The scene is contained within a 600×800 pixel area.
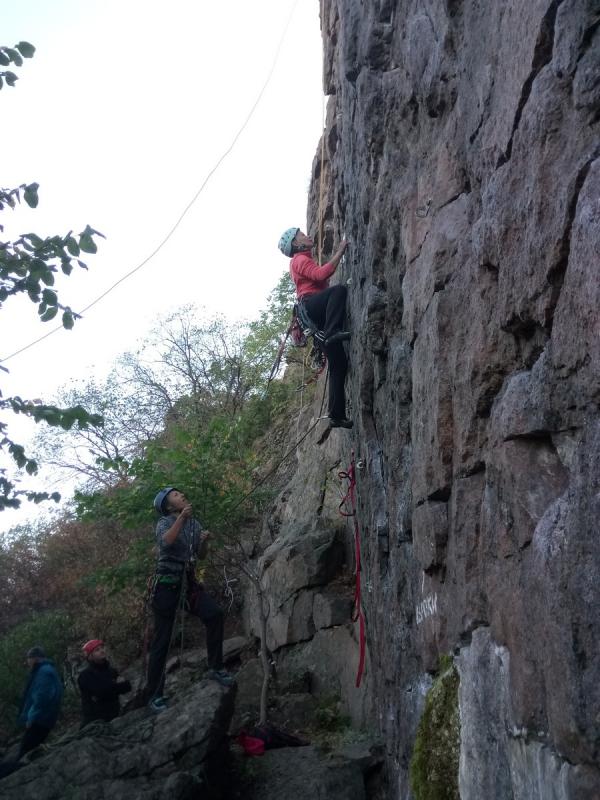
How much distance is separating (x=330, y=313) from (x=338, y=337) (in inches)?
13.6

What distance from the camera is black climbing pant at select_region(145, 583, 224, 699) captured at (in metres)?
7.49

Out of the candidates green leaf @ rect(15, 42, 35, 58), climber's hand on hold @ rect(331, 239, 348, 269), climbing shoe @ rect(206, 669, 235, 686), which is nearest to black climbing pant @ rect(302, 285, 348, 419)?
climber's hand on hold @ rect(331, 239, 348, 269)

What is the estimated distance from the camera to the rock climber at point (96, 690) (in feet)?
27.8

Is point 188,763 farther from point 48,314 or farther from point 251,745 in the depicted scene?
point 48,314

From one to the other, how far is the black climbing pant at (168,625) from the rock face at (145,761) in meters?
0.43

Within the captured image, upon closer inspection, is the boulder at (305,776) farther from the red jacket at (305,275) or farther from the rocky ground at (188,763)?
the red jacket at (305,275)

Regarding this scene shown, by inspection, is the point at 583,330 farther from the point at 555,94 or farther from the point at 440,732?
the point at 440,732

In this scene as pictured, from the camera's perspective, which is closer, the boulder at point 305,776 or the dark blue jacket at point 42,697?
the boulder at point 305,776

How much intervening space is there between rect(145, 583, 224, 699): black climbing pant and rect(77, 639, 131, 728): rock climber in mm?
1052

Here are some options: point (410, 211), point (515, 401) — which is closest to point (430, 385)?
point (515, 401)

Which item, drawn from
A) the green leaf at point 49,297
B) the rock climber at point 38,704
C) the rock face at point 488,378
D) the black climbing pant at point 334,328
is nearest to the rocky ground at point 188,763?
the rock face at point 488,378

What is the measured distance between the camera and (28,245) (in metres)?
5.38

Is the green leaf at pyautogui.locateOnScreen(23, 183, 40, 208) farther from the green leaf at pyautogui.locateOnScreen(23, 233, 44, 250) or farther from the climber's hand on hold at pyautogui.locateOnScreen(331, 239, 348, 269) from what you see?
the climber's hand on hold at pyautogui.locateOnScreen(331, 239, 348, 269)

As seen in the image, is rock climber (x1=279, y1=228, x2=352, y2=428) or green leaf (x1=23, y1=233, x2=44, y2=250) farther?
rock climber (x1=279, y1=228, x2=352, y2=428)
